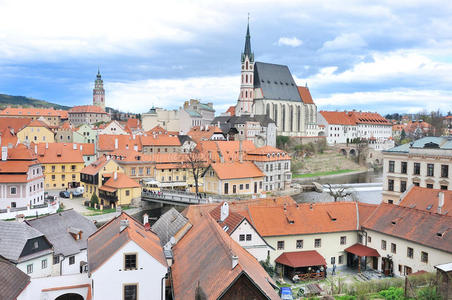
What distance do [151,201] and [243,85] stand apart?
223ft

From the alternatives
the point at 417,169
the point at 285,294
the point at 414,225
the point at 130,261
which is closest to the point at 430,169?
the point at 417,169

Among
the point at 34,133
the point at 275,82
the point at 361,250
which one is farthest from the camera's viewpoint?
the point at 275,82

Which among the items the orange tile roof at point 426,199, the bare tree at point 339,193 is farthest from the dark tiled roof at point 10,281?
the bare tree at point 339,193

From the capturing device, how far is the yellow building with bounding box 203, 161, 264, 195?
60.1 m

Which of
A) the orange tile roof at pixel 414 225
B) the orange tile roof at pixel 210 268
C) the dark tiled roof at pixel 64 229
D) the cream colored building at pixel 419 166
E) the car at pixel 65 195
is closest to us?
the orange tile roof at pixel 210 268

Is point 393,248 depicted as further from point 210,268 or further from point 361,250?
point 210,268

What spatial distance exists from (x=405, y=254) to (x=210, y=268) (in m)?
16.8

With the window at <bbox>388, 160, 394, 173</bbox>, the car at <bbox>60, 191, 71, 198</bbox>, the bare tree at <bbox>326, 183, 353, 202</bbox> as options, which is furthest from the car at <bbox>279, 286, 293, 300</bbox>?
the car at <bbox>60, 191, 71, 198</bbox>

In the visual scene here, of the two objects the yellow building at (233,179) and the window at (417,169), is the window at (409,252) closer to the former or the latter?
the window at (417,169)

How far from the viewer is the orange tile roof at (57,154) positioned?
64.2 m

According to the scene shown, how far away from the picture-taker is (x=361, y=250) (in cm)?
3120

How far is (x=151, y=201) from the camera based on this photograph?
5625 cm

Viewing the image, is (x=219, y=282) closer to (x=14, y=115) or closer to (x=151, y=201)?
(x=151, y=201)

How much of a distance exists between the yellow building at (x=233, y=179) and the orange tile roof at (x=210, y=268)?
3573 centimetres
